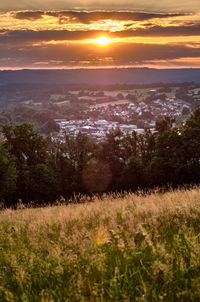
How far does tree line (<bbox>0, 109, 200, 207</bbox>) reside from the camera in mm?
38156

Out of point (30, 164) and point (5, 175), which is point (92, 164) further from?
point (5, 175)

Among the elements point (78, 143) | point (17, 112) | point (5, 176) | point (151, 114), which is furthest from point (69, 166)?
point (17, 112)

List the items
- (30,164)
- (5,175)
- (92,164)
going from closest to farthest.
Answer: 1. (5,175)
2. (92,164)
3. (30,164)

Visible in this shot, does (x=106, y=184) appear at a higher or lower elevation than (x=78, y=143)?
lower

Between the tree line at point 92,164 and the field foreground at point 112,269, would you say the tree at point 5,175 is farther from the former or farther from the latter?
the field foreground at point 112,269

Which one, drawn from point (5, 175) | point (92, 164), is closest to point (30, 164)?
point (92, 164)

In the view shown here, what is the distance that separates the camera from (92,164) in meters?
44.5

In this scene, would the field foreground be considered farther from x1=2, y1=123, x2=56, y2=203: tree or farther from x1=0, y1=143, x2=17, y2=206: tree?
x1=2, y1=123, x2=56, y2=203: tree

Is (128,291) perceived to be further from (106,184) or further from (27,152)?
(27,152)

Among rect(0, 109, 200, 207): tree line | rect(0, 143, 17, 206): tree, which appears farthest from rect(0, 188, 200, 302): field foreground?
rect(0, 109, 200, 207): tree line

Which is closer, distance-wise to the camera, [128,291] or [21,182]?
[128,291]

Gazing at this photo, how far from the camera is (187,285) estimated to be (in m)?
3.64

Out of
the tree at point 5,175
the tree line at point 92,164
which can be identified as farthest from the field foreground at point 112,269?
the tree line at point 92,164

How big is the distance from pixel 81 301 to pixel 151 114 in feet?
586
